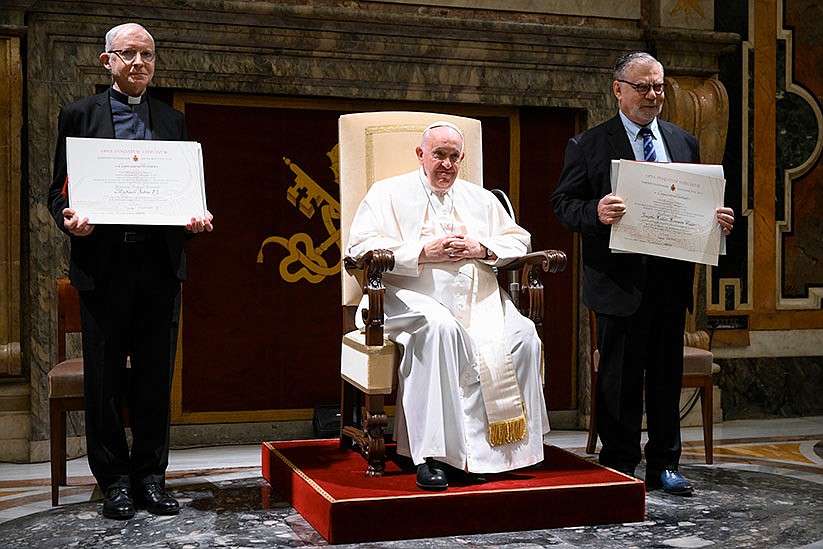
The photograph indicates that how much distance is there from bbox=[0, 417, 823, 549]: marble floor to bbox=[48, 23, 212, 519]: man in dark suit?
198 mm

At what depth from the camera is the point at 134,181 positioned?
3604mm

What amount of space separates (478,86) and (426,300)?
212 centimetres

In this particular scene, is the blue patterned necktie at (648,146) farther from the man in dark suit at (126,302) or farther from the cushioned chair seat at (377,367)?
the man in dark suit at (126,302)

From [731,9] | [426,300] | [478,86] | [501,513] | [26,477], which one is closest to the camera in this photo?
[501,513]

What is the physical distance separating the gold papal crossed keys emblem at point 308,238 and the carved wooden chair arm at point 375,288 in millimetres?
1889

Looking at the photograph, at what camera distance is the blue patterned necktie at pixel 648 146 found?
4.05 m

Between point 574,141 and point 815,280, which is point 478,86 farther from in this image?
point 815,280

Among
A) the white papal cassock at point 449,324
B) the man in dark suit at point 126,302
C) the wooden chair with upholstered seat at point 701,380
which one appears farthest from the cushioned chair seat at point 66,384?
the wooden chair with upholstered seat at point 701,380

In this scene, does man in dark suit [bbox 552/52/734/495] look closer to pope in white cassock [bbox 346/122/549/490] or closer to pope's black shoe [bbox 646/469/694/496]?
pope's black shoe [bbox 646/469/694/496]

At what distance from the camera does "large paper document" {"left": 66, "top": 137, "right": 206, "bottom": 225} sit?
11.6 feet

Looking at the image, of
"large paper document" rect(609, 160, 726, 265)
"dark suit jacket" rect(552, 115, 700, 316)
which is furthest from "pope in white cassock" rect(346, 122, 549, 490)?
"large paper document" rect(609, 160, 726, 265)

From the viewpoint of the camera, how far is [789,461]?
488cm

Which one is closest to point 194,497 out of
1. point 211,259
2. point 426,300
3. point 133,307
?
point 133,307

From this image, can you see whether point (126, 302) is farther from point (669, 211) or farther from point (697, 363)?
point (697, 363)
